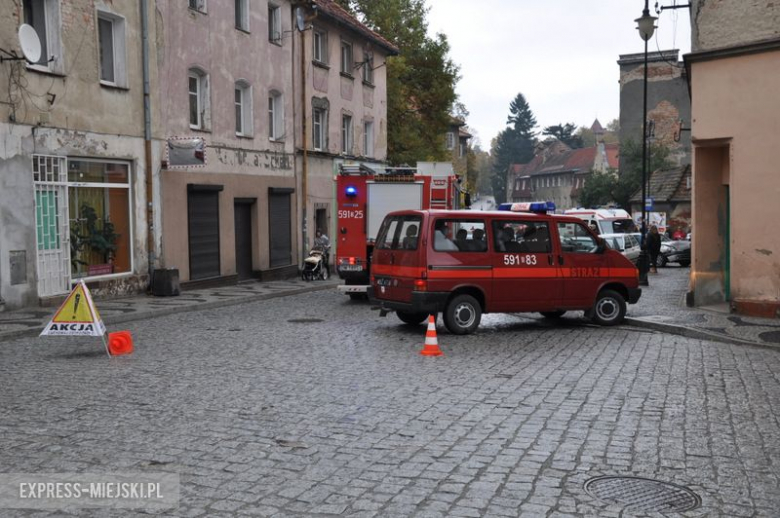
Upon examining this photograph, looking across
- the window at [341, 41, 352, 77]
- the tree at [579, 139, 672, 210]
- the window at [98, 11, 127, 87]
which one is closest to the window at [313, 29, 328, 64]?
the window at [341, 41, 352, 77]

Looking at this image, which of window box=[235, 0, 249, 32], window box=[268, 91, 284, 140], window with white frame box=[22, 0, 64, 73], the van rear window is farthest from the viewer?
window box=[268, 91, 284, 140]

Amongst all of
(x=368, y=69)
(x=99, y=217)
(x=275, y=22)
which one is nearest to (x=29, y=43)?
(x=99, y=217)

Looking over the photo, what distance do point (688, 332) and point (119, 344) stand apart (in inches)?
359

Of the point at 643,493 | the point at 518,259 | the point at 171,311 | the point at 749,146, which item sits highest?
the point at 749,146

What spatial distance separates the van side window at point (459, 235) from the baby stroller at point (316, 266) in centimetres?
1286

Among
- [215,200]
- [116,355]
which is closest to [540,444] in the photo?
[116,355]

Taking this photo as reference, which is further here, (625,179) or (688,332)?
(625,179)

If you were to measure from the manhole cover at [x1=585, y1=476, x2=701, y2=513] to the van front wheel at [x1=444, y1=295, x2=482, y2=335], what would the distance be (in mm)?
7466

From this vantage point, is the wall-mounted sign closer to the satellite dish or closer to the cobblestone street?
the satellite dish

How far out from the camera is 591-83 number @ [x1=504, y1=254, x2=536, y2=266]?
13430 millimetres

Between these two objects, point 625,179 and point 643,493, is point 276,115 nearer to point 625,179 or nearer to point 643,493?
point 643,493

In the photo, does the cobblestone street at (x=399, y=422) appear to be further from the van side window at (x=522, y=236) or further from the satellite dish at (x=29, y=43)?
the satellite dish at (x=29, y=43)

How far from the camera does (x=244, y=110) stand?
24938 millimetres

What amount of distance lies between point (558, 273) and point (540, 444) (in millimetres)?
7797
